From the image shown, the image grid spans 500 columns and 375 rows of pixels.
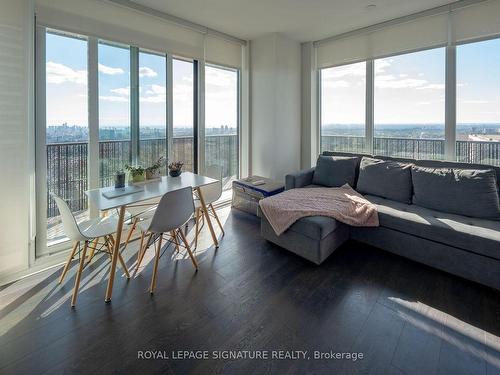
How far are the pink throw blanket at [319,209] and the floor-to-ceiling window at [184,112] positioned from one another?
5.27 feet

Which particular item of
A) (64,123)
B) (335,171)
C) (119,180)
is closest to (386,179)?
(335,171)

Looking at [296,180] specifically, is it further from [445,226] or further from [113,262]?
[113,262]

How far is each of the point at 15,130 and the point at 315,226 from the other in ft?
8.95

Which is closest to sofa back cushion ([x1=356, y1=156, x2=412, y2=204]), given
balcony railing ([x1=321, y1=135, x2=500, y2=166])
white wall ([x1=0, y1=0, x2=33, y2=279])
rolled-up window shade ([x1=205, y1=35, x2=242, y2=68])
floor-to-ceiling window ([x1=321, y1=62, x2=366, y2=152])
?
balcony railing ([x1=321, y1=135, x2=500, y2=166])

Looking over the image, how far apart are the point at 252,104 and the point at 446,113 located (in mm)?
2682

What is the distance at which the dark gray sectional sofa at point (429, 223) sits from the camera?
229cm

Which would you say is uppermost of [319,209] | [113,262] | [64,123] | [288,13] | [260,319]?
[288,13]

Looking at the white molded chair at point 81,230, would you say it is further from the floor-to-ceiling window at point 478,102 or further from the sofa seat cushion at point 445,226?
the floor-to-ceiling window at point 478,102

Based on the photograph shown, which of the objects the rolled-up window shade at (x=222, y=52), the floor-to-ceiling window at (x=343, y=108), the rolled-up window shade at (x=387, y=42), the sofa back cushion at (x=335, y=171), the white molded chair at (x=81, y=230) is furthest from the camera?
the floor-to-ceiling window at (x=343, y=108)

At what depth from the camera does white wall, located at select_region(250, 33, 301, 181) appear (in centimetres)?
427

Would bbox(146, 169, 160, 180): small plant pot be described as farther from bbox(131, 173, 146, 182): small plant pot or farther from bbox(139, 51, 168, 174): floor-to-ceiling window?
bbox(139, 51, 168, 174): floor-to-ceiling window

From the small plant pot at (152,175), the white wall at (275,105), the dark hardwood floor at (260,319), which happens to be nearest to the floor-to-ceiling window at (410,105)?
the white wall at (275,105)

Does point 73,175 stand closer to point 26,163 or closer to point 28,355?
point 26,163

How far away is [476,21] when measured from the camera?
306cm
